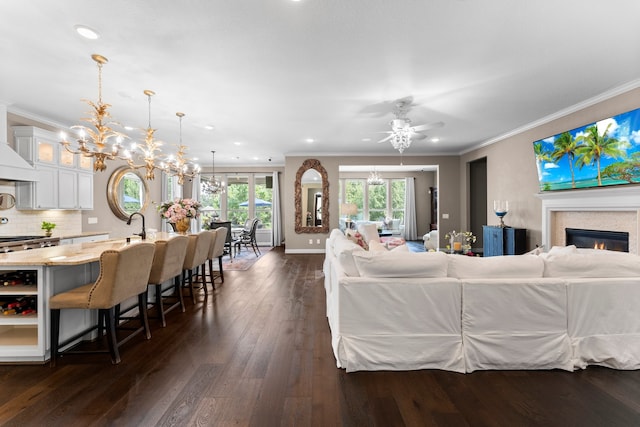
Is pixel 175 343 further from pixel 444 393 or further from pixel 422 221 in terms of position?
pixel 422 221

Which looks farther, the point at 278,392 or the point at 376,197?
the point at 376,197

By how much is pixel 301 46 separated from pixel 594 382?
3528mm

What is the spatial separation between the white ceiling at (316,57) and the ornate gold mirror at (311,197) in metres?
3.17

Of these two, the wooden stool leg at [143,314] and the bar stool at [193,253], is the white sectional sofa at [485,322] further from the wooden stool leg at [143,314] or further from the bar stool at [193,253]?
the bar stool at [193,253]

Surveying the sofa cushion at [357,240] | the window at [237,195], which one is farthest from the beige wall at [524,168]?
the window at [237,195]

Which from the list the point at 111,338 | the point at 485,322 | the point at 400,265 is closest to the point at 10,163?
the point at 111,338

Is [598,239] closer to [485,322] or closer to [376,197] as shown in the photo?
[485,322]

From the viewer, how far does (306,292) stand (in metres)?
4.44

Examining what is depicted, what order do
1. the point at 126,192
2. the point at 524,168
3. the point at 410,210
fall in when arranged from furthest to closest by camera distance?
1. the point at 410,210
2. the point at 126,192
3. the point at 524,168

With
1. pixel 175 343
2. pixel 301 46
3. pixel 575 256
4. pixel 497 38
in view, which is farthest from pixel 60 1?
pixel 575 256

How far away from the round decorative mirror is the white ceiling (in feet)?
4.35

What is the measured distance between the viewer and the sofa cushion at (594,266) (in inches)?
92.7

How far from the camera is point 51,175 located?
4.87 m

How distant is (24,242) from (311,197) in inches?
229
